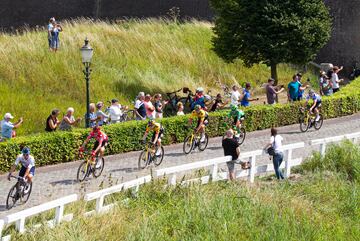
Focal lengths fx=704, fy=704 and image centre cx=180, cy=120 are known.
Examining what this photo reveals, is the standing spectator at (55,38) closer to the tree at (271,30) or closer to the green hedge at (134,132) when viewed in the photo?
the tree at (271,30)

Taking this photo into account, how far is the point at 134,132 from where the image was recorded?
2089 cm

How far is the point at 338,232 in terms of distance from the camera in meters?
13.4

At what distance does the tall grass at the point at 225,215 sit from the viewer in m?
11.8

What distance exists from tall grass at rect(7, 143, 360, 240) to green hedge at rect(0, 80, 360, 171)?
5.34 metres

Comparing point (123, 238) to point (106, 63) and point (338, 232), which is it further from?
point (106, 63)

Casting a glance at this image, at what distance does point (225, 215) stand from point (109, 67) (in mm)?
17694

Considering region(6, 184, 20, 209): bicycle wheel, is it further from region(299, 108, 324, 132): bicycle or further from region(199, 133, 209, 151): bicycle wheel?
region(299, 108, 324, 132): bicycle

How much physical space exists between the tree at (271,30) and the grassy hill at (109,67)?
9.03 feet

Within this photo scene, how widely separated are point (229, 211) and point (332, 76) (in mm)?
18029

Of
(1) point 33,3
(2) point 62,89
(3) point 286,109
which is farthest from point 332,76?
(1) point 33,3

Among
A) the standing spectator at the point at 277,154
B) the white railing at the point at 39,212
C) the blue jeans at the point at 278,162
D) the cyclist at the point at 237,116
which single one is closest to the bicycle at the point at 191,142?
the cyclist at the point at 237,116

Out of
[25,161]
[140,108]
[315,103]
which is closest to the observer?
[25,161]

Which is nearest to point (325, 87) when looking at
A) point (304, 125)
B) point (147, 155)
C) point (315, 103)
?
point (315, 103)

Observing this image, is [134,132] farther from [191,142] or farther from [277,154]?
[277,154]
